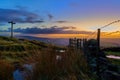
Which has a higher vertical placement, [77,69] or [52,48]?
[52,48]

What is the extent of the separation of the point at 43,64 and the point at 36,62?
40cm

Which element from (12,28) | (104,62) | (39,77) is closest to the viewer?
(39,77)

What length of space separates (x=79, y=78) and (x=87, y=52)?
22.7 feet

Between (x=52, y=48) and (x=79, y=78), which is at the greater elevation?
(x=52, y=48)

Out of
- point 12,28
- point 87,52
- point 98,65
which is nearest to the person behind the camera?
point 98,65

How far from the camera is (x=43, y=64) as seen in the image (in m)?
11.7

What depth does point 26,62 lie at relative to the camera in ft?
41.9

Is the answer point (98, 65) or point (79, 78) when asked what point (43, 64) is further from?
point (98, 65)

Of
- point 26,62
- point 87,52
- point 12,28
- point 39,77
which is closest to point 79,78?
point 39,77

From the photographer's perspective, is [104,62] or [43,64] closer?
[43,64]

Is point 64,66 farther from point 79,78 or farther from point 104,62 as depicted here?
point 104,62

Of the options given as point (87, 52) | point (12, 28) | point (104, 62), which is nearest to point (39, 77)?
point (104, 62)

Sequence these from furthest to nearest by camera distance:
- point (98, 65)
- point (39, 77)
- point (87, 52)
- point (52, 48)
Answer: point (87, 52)
point (98, 65)
point (52, 48)
point (39, 77)

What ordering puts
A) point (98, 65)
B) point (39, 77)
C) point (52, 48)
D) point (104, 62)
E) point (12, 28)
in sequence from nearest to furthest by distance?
point (39, 77) → point (52, 48) → point (104, 62) → point (98, 65) → point (12, 28)
